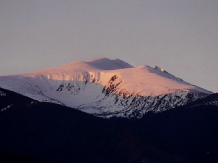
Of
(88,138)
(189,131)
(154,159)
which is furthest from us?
(189,131)

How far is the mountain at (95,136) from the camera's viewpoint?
6245 inches

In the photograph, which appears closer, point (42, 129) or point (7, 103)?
point (42, 129)

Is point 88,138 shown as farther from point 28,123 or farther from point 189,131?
point 189,131

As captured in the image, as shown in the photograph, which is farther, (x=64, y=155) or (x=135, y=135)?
(x=135, y=135)

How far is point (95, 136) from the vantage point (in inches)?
6698

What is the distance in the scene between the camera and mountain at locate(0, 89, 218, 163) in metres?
159

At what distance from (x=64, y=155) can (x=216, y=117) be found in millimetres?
44841

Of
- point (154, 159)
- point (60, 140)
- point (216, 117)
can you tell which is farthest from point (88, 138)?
point (216, 117)

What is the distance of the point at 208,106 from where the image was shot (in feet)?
650

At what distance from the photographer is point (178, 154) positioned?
539 ft

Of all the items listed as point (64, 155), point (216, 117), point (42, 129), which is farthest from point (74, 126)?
point (216, 117)

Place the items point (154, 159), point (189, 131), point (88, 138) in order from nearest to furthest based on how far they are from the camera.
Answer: point (154, 159) → point (88, 138) → point (189, 131)

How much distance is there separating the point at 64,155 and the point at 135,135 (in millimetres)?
19319

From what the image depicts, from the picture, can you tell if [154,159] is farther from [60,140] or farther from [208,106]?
[208,106]
